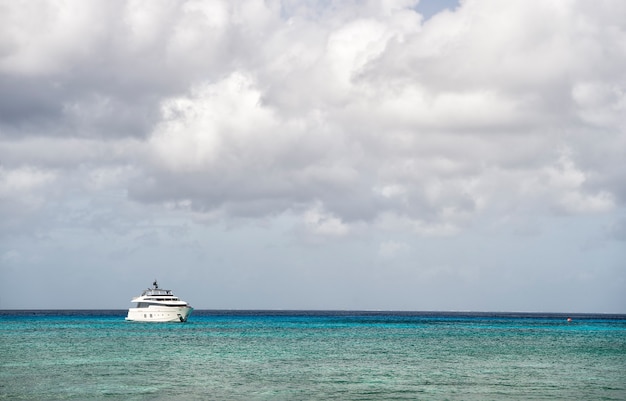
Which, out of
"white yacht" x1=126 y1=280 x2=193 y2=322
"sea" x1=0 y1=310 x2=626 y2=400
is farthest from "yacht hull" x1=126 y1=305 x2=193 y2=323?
"sea" x1=0 y1=310 x2=626 y2=400

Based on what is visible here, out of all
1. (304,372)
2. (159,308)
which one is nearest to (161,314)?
(159,308)

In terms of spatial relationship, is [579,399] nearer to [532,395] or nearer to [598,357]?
[532,395]

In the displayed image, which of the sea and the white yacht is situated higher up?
the white yacht

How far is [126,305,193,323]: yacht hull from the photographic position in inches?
5669

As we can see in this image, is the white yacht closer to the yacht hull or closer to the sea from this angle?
the yacht hull

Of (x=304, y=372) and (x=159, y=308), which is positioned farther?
(x=159, y=308)

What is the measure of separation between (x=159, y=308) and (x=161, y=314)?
127cm

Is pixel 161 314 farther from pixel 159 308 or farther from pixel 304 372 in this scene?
pixel 304 372

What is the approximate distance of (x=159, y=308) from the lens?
14388cm

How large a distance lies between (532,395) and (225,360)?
30.5 metres

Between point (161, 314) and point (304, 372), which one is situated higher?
point (161, 314)

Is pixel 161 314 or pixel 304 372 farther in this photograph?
pixel 161 314

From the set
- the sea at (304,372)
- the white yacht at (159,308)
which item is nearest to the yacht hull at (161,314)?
the white yacht at (159,308)

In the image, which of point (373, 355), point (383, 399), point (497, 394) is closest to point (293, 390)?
point (383, 399)
